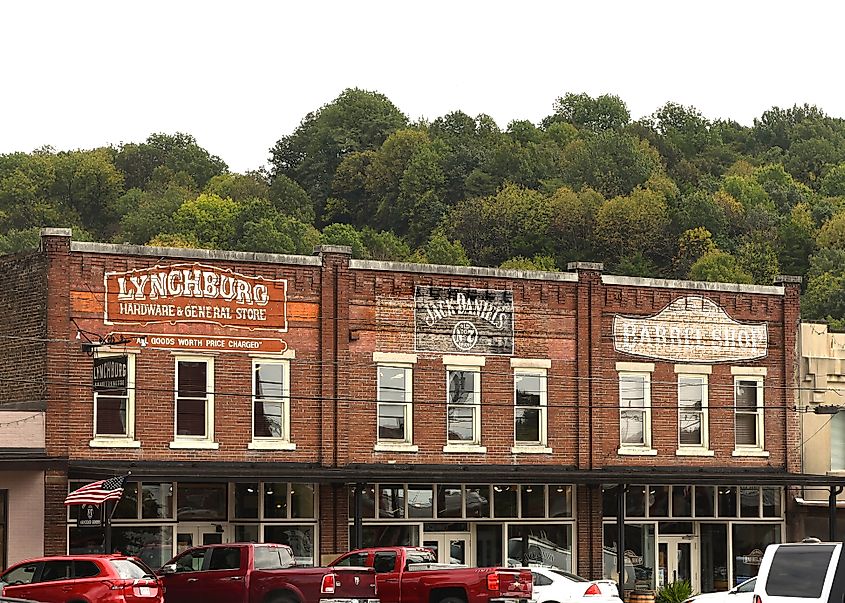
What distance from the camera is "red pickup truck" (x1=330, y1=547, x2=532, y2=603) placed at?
1234 inches

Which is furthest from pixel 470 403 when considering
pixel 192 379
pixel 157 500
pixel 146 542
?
pixel 146 542

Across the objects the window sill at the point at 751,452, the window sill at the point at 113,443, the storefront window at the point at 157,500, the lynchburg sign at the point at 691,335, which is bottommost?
the storefront window at the point at 157,500

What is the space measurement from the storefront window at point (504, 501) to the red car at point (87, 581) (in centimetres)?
1498

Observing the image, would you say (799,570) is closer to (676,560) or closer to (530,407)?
(530,407)

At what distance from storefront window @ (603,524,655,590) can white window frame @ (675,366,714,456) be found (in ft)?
7.59

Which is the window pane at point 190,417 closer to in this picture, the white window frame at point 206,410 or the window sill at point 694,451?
the white window frame at point 206,410

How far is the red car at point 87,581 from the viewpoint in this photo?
2831 centimetres

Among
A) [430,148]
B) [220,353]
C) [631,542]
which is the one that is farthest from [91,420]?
[430,148]

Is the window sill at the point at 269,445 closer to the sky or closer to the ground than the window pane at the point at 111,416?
closer to the ground

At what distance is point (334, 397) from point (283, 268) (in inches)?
134

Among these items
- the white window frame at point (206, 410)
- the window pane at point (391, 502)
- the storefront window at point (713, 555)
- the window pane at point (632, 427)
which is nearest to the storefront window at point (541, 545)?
the window pane at point (632, 427)

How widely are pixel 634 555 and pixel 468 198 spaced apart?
264ft

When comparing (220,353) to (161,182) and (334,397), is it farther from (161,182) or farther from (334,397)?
(161,182)

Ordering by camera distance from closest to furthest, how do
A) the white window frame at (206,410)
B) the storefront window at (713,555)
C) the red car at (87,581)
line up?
the red car at (87,581), the white window frame at (206,410), the storefront window at (713,555)
